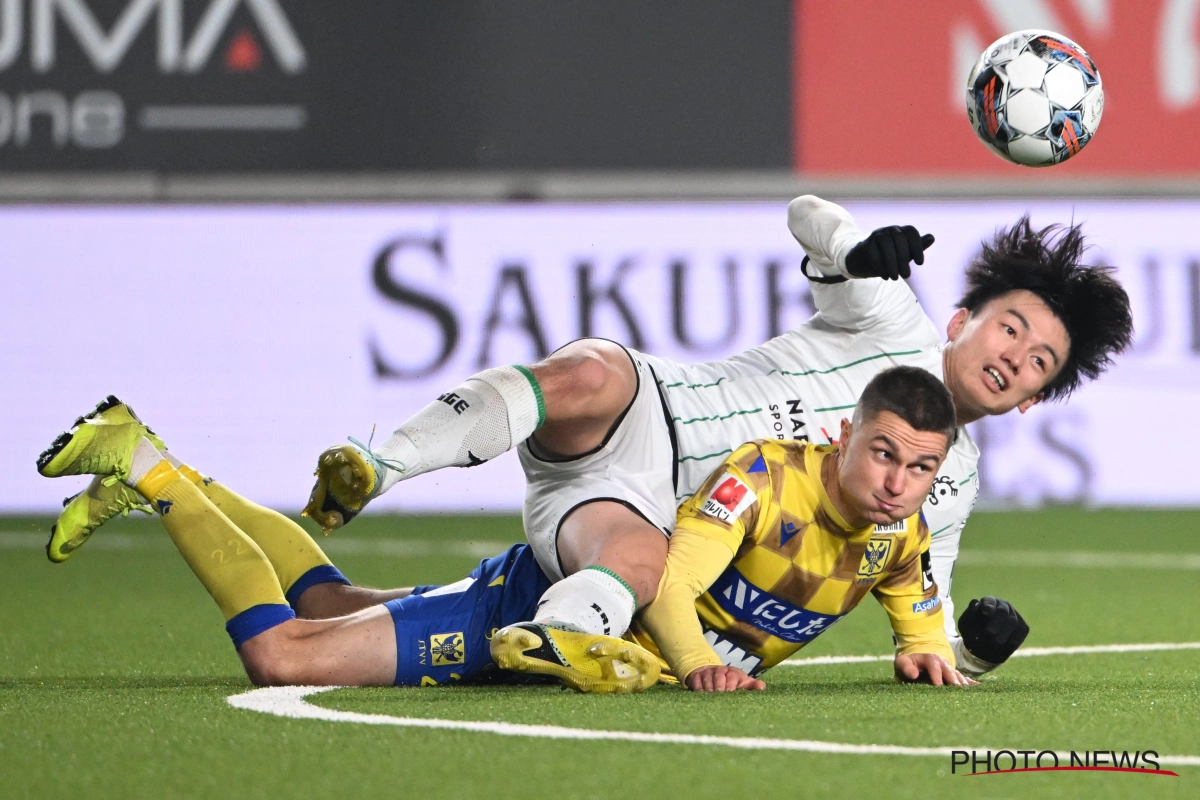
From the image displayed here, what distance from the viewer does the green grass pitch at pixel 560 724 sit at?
3189 mm

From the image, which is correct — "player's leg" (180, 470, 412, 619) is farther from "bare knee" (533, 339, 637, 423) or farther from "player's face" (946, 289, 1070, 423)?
Result: "player's face" (946, 289, 1070, 423)

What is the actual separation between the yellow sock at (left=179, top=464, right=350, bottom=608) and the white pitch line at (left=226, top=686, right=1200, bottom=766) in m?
1.06

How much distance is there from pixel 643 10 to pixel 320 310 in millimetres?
2815

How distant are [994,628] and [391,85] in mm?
7796

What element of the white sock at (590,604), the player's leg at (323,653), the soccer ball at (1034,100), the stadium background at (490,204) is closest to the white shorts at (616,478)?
the white sock at (590,604)

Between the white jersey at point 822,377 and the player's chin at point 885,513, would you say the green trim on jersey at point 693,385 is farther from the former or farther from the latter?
the player's chin at point 885,513

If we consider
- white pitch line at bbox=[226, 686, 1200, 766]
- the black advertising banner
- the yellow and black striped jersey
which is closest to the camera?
white pitch line at bbox=[226, 686, 1200, 766]

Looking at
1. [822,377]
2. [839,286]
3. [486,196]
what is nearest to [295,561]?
[822,377]

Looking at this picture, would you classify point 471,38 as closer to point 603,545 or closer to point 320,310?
point 320,310

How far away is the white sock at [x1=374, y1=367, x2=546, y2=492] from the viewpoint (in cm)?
441

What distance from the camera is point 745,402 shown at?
5.10m

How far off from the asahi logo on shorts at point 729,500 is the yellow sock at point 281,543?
4.09 feet

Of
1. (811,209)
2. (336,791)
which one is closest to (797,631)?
(811,209)

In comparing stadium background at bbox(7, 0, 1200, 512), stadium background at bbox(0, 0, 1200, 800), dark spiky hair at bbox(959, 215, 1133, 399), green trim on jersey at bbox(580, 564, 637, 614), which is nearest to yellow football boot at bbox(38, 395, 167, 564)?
green trim on jersey at bbox(580, 564, 637, 614)
